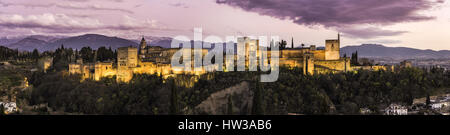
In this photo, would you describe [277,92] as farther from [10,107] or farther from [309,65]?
Result: [10,107]

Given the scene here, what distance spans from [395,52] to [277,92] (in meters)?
65.8

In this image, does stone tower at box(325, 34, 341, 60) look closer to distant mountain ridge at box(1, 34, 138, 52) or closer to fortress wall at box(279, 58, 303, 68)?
fortress wall at box(279, 58, 303, 68)

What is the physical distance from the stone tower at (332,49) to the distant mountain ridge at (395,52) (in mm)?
41419

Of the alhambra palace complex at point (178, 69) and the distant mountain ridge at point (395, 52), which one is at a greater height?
the distant mountain ridge at point (395, 52)

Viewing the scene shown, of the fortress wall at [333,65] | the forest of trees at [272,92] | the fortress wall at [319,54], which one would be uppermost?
the fortress wall at [319,54]

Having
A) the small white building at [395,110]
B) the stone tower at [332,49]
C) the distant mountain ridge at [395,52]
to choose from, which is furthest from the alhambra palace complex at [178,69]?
the distant mountain ridge at [395,52]

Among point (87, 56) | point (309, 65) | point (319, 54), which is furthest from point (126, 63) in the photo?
point (319, 54)

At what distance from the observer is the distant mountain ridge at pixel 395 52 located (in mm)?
77387

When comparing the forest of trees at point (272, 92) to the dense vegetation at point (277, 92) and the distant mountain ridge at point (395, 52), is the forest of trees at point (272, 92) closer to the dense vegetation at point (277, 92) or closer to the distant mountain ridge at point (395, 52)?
the dense vegetation at point (277, 92)

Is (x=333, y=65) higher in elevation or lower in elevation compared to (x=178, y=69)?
higher

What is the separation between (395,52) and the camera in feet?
287

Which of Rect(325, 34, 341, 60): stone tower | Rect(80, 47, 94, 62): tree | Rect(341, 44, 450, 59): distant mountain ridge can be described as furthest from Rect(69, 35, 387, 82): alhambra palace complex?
Rect(341, 44, 450, 59): distant mountain ridge
